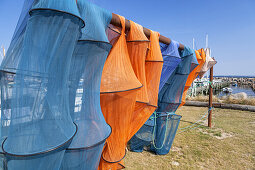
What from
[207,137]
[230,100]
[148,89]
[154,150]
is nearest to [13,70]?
[148,89]

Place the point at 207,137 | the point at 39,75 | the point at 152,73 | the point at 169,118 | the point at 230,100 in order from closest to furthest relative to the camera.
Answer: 1. the point at 39,75
2. the point at 152,73
3. the point at 169,118
4. the point at 207,137
5. the point at 230,100

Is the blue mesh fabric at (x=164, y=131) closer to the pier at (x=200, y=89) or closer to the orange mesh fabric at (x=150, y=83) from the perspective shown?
the orange mesh fabric at (x=150, y=83)

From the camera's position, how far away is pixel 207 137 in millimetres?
4141

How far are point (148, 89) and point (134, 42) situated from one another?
0.75 meters

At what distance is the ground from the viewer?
9.24 feet

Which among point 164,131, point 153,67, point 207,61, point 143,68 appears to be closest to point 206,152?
point 164,131

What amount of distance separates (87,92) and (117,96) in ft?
1.29

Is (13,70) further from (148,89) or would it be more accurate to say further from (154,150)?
(154,150)

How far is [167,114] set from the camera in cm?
310

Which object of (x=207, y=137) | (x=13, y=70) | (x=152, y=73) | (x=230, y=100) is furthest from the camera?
(x=230, y=100)

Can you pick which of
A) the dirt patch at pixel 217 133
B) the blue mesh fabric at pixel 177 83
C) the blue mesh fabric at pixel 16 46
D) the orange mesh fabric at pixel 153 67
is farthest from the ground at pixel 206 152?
the blue mesh fabric at pixel 16 46

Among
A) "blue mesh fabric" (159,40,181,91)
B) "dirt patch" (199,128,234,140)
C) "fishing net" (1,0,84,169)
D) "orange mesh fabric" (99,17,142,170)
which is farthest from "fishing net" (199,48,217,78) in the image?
"fishing net" (1,0,84,169)

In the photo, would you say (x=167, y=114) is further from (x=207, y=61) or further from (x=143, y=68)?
(x=207, y=61)

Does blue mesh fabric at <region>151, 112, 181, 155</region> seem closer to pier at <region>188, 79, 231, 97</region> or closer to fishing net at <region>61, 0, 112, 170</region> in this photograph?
fishing net at <region>61, 0, 112, 170</region>
